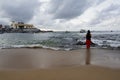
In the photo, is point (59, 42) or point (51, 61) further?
point (59, 42)

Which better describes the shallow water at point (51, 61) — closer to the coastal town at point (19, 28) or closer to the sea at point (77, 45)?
the sea at point (77, 45)

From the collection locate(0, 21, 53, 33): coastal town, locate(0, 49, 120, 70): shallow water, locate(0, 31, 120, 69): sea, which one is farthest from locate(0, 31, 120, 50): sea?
locate(0, 21, 53, 33): coastal town

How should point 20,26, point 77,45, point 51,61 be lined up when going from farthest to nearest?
1. point 20,26
2. point 77,45
3. point 51,61

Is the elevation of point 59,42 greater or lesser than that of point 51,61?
lesser

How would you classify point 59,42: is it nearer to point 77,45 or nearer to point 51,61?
A: point 77,45

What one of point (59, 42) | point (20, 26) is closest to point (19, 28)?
point (20, 26)

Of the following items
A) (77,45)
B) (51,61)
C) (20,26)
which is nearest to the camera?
(51,61)

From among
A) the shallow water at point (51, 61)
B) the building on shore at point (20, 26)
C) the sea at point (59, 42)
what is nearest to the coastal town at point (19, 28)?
the building on shore at point (20, 26)

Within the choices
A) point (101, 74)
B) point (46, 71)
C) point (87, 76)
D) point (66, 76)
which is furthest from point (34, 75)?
point (101, 74)

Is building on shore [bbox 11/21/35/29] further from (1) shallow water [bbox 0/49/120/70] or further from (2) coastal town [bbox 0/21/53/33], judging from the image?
(1) shallow water [bbox 0/49/120/70]

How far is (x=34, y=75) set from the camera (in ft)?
25.1

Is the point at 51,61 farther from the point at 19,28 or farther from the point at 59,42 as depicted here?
the point at 19,28

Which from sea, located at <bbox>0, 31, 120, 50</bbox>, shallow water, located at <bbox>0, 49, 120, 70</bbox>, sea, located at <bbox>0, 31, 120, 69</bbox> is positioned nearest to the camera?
shallow water, located at <bbox>0, 49, 120, 70</bbox>

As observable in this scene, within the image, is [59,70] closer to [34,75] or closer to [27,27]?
[34,75]
